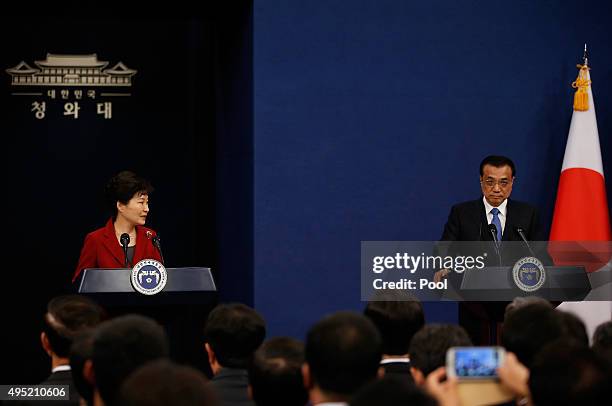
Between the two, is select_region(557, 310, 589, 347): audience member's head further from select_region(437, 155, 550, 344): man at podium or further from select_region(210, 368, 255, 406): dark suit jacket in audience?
select_region(437, 155, 550, 344): man at podium

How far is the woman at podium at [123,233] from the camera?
18.2 feet

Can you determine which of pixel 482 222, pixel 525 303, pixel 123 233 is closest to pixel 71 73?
pixel 123 233

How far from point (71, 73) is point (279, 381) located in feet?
20.4

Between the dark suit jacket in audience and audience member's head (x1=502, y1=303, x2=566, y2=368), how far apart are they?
837 mm

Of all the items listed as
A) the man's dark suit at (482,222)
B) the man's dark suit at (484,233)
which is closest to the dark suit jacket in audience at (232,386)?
the man's dark suit at (484,233)

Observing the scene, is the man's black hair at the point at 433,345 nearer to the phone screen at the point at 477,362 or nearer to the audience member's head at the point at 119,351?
the phone screen at the point at 477,362

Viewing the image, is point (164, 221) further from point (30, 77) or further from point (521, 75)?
point (521, 75)

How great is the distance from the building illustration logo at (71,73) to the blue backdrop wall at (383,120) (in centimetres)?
210

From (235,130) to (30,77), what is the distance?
197 cm

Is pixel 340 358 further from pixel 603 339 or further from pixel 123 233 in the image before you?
pixel 123 233

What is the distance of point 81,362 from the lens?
2.79m

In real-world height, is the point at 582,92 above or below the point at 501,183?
above

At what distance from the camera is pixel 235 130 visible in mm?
7816

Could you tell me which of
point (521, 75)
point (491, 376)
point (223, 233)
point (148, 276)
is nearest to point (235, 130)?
point (223, 233)
